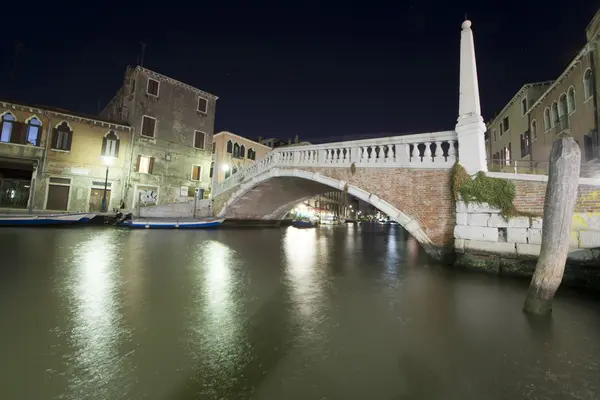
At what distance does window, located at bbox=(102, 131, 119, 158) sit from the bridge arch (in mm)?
6731

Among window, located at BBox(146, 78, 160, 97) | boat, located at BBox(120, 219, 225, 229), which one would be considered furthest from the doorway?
window, located at BBox(146, 78, 160, 97)

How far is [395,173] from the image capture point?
6719mm

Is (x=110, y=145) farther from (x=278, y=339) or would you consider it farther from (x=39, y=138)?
(x=278, y=339)

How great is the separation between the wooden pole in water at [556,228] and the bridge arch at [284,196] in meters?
2.75

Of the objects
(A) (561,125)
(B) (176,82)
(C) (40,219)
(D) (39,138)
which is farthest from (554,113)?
(D) (39,138)

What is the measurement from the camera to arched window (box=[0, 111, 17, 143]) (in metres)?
13.8

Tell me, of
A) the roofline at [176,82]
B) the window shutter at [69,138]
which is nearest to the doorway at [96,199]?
the window shutter at [69,138]

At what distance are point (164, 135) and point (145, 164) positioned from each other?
7.62 ft

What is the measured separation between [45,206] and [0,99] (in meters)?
5.53

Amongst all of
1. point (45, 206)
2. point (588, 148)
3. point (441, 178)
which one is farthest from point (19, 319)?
point (45, 206)

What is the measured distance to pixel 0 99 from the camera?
44.7 ft

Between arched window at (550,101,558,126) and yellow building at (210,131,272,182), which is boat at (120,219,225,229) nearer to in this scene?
yellow building at (210,131,272,182)

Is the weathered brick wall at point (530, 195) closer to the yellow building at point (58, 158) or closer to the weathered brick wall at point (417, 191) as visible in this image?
the weathered brick wall at point (417, 191)

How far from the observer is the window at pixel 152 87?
17641 mm
